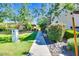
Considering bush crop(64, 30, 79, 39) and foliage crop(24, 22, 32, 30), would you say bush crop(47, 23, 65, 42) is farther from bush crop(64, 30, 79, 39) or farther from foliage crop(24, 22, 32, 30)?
foliage crop(24, 22, 32, 30)

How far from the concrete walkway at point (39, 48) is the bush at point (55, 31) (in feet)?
0.29

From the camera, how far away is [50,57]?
80.8 inches

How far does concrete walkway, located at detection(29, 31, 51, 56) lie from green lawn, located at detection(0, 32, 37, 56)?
1.7 inches

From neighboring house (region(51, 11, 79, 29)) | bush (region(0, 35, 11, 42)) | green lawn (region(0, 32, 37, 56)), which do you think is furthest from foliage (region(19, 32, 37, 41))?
neighboring house (region(51, 11, 79, 29))

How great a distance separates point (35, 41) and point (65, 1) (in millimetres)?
479

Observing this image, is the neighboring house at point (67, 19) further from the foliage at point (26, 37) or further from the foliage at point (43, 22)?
the foliage at point (26, 37)

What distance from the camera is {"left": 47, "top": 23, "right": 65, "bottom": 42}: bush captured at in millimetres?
2057

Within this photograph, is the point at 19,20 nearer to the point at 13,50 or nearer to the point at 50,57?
the point at 13,50

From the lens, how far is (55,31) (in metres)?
2.06

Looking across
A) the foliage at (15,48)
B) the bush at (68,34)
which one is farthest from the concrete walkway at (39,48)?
the bush at (68,34)

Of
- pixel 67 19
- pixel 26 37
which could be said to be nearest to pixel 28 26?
pixel 26 37

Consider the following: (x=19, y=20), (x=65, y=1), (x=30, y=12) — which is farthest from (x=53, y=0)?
(x=19, y=20)

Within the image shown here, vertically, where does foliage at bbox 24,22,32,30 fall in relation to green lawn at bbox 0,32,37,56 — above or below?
above

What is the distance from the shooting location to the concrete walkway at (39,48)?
2.06 meters
